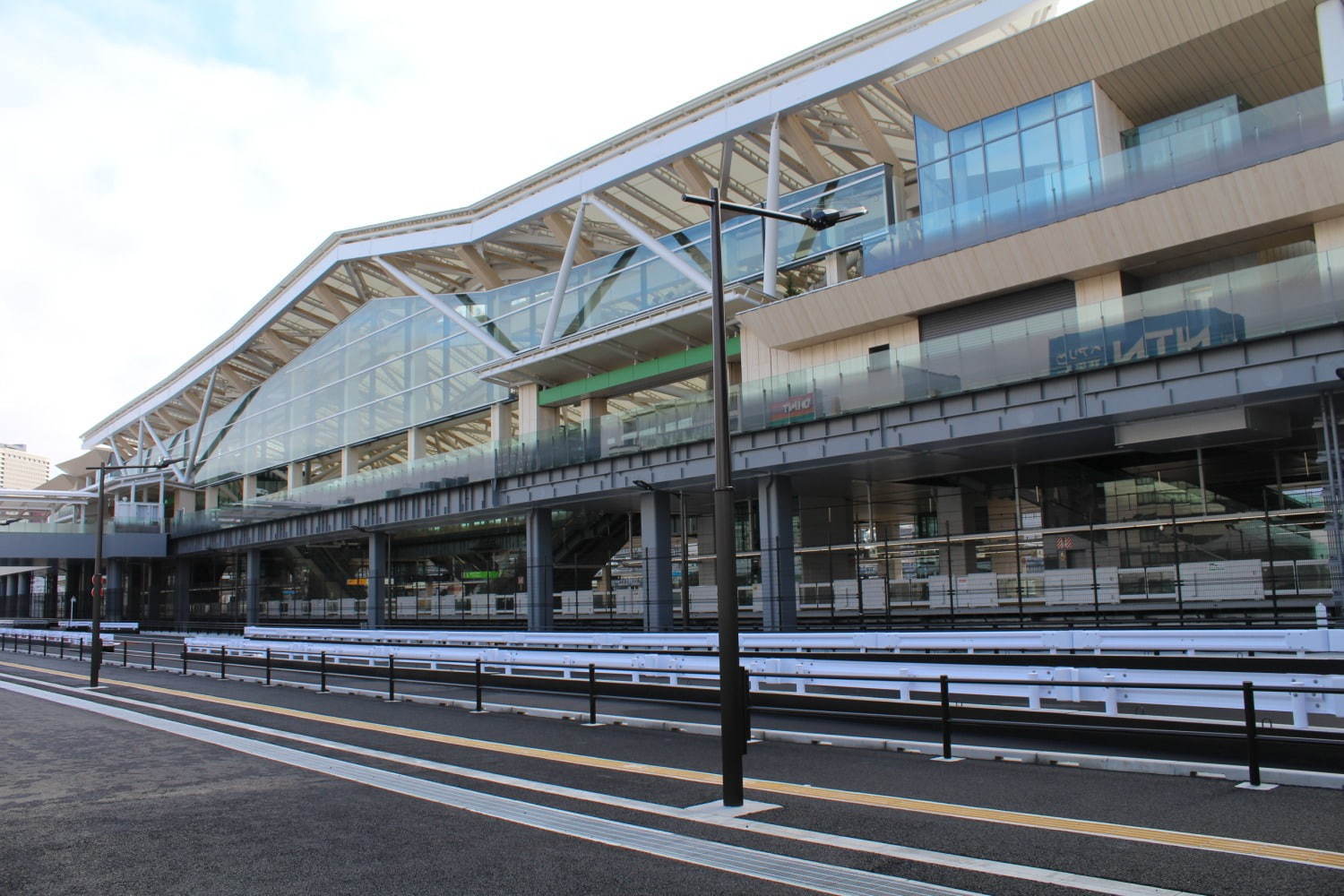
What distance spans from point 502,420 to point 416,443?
699 centimetres

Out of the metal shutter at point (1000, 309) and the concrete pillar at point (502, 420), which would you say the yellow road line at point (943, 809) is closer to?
the metal shutter at point (1000, 309)

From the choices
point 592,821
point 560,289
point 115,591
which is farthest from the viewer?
point 115,591

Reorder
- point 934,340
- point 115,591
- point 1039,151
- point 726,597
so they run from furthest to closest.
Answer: point 115,591, point 1039,151, point 934,340, point 726,597

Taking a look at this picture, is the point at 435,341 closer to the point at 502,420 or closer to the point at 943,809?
the point at 502,420

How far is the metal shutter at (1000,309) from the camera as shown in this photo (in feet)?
85.7

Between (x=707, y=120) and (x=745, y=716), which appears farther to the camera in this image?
(x=707, y=120)

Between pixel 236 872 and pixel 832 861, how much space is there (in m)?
4.23

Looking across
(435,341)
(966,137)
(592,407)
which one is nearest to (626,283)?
(592,407)

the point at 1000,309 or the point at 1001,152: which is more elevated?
the point at 1001,152

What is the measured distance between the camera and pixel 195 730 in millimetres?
14758

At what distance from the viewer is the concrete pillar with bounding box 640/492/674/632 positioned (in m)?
31.1

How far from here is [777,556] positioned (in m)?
28.3

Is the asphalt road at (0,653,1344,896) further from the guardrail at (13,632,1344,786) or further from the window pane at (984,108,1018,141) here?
the window pane at (984,108,1018,141)

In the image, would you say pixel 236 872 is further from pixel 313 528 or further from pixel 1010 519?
pixel 313 528
